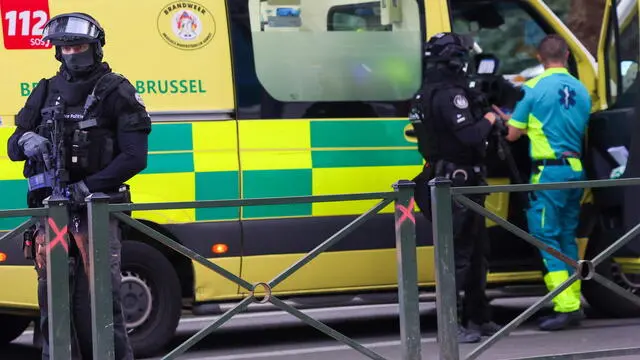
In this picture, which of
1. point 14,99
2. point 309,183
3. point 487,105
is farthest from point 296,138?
point 14,99

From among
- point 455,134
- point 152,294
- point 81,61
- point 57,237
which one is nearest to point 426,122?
point 455,134

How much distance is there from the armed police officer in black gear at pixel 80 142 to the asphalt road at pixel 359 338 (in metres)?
1.61

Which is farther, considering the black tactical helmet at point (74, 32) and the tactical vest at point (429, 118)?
the tactical vest at point (429, 118)

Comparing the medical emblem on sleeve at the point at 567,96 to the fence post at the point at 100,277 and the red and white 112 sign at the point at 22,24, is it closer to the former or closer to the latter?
the red and white 112 sign at the point at 22,24

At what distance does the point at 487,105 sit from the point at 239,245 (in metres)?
1.67

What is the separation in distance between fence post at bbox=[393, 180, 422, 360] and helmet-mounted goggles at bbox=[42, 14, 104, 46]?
1.51 meters

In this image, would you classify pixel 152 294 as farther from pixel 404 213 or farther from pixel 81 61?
pixel 404 213

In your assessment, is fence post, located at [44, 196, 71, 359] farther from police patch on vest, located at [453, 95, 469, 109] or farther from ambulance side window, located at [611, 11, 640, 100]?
ambulance side window, located at [611, 11, 640, 100]

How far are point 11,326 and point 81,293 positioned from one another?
259 cm

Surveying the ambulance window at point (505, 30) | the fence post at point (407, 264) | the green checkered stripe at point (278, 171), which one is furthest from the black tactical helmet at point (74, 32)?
the ambulance window at point (505, 30)

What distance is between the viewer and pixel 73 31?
→ 529 cm

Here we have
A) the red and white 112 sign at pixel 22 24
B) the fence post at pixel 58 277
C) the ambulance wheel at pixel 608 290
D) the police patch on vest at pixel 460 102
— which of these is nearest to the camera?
the fence post at pixel 58 277

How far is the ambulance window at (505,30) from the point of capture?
779cm

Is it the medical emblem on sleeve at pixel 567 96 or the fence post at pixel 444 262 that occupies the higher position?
the medical emblem on sleeve at pixel 567 96
